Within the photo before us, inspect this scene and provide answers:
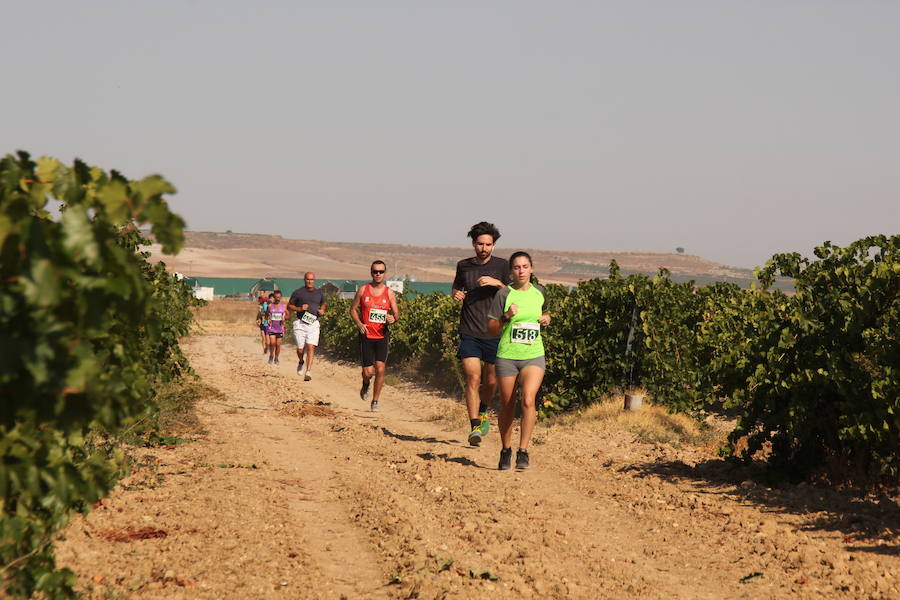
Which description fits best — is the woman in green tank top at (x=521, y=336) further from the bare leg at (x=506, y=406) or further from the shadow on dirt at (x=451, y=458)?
the shadow on dirt at (x=451, y=458)

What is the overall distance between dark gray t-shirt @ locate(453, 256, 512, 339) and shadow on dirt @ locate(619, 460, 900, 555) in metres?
2.11

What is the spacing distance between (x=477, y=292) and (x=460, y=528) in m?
3.84

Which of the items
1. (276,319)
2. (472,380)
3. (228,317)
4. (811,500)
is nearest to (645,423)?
(472,380)

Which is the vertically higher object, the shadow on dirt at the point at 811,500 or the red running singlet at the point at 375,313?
the red running singlet at the point at 375,313

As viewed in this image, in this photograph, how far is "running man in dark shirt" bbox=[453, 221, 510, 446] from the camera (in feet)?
31.1

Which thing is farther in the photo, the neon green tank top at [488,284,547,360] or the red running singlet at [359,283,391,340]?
the red running singlet at [359,283,391,340]

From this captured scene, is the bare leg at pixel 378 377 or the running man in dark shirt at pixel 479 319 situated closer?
the running man in dark shirt at pixel 479 319

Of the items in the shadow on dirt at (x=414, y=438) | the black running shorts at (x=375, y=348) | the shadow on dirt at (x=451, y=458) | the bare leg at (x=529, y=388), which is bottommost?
the shadow on dirt at (x=414, y=438)

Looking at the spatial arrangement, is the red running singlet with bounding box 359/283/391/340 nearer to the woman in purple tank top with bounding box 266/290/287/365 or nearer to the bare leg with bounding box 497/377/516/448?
the bare leg with bounding box 497/377/516/448

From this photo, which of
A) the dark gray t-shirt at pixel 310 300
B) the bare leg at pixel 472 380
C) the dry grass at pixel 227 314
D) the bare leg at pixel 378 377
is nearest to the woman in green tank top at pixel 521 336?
the bare leg at pixel 472 380

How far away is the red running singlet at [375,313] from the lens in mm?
12422

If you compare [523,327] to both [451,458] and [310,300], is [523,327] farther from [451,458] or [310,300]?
[310,300]

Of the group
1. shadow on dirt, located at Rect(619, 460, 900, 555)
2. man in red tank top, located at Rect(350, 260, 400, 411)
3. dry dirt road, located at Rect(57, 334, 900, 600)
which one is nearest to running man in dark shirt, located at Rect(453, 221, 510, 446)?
dry dirt road, located at Rect(57, 334, 900, 600)

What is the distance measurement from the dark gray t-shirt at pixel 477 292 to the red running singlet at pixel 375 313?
2816 millimetres
